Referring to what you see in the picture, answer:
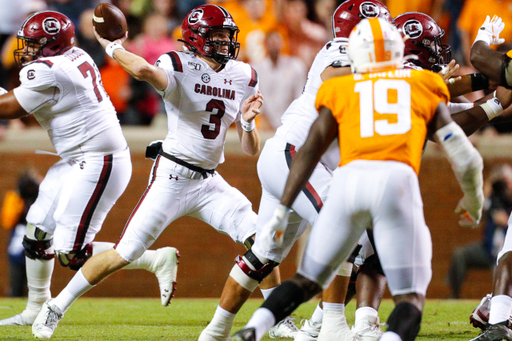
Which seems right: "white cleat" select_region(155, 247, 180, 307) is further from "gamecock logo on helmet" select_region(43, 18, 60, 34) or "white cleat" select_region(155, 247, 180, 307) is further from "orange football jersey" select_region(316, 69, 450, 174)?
"orange football jersey" select_region(316, 69, 450, 174)

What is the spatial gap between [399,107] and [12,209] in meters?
6.82

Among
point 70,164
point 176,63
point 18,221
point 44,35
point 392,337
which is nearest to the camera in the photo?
point 392,337

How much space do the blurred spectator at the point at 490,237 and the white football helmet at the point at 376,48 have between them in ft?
19.7

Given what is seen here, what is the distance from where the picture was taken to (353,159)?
10.3ft

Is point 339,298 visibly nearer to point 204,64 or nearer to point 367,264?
point 367,264

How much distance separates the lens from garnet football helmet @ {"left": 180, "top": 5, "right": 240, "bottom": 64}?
474 centimetres

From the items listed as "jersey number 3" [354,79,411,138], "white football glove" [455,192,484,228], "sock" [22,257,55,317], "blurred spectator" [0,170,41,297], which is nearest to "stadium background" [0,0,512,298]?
"blurred spectator" [0,170,41,297]

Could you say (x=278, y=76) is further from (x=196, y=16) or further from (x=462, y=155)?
(x=462, y=155)

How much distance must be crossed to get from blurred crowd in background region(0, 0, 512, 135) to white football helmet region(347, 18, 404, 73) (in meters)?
6.23

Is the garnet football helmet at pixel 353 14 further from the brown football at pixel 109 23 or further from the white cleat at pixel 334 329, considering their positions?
the white cleat at pixel 334 329

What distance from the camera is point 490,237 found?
8.85 meters

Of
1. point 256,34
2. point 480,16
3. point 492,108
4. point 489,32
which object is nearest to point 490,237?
point 480,16

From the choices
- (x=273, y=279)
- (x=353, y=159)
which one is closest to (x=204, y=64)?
(x=273, y=279)

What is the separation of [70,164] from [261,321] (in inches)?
103
